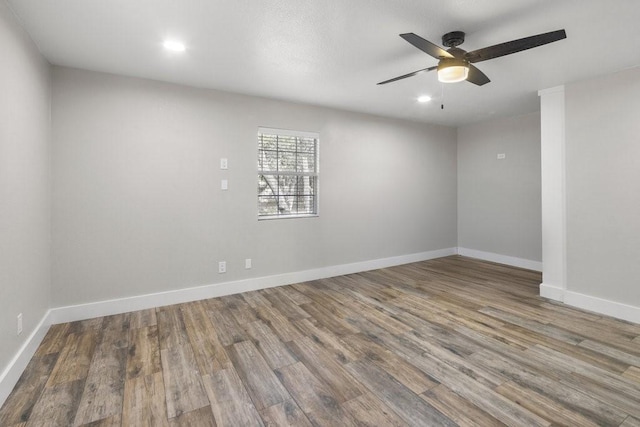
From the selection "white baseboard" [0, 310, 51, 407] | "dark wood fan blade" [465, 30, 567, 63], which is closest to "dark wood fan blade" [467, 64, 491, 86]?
"dark wood fan blade" [465, 30, 567, 63]

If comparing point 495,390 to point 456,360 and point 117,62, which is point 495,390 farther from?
point 117,62

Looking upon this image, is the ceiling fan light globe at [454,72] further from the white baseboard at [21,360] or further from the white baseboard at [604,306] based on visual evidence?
the white baseboard at [21,360]

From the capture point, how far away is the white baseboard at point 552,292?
133 inches

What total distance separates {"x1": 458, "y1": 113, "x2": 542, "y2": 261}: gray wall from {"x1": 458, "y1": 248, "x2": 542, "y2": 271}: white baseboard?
65mm

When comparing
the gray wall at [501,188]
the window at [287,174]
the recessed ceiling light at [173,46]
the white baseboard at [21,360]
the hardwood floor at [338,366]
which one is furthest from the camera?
the gray wall at [501,188]

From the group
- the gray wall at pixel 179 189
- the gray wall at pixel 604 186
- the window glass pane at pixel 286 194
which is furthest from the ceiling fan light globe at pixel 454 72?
the window glass pane at pixel 286 194

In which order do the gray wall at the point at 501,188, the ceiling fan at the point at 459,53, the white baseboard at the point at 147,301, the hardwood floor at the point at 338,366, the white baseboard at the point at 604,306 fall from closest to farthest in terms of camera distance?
the hardwood floor at the point at 338,366
the ceiling fan at the point at 459,53
the white baseboard at the point at 147,301
the white baseboard at the point at 604,306
the gray wall at the point at 501,188

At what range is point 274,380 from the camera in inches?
77.5

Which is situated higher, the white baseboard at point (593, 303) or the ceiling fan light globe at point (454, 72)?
the ceiling fan light globe at point (454, 72)

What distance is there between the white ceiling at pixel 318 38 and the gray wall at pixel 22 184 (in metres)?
0.27

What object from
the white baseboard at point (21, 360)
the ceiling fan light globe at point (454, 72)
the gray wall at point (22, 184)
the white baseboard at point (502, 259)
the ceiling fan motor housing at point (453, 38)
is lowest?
the white baseboard at point (21, 360)

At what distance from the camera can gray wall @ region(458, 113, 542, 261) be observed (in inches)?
185

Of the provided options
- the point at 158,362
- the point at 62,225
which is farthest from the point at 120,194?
the point at 158,362

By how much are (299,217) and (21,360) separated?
288 centimetres
